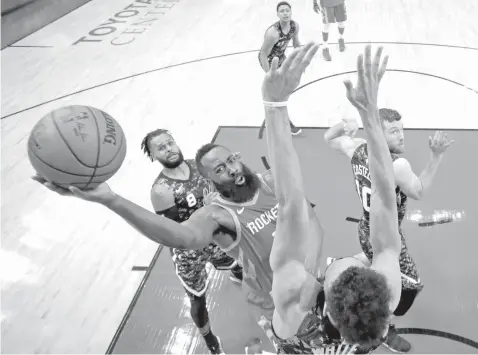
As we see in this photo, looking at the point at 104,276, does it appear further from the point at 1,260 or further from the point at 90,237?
the point at 1,260

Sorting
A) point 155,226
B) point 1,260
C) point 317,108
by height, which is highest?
point 155,226

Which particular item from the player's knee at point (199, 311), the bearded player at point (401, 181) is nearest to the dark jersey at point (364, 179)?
the bearded player at point (401, 181)

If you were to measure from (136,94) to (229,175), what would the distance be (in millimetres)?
5489

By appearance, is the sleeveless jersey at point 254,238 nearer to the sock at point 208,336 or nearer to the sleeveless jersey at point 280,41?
the sock at point 208,336

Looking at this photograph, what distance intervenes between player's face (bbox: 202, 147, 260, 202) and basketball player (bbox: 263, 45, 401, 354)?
86 centimetres

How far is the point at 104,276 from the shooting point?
4230 mm

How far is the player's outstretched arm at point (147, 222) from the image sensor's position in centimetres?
157

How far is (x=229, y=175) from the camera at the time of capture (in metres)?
2.56

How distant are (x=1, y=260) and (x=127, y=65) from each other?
202 inches

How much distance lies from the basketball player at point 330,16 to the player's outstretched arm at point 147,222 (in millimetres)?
6504

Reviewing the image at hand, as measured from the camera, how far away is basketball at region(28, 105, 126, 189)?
192 centimetres

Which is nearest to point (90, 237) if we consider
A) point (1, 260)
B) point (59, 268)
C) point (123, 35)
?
point (59, 268)

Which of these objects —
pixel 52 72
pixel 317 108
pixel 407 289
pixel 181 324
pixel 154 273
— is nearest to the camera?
pixel 407 289

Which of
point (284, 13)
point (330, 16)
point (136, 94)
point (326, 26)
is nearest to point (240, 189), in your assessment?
point (284, 13)
